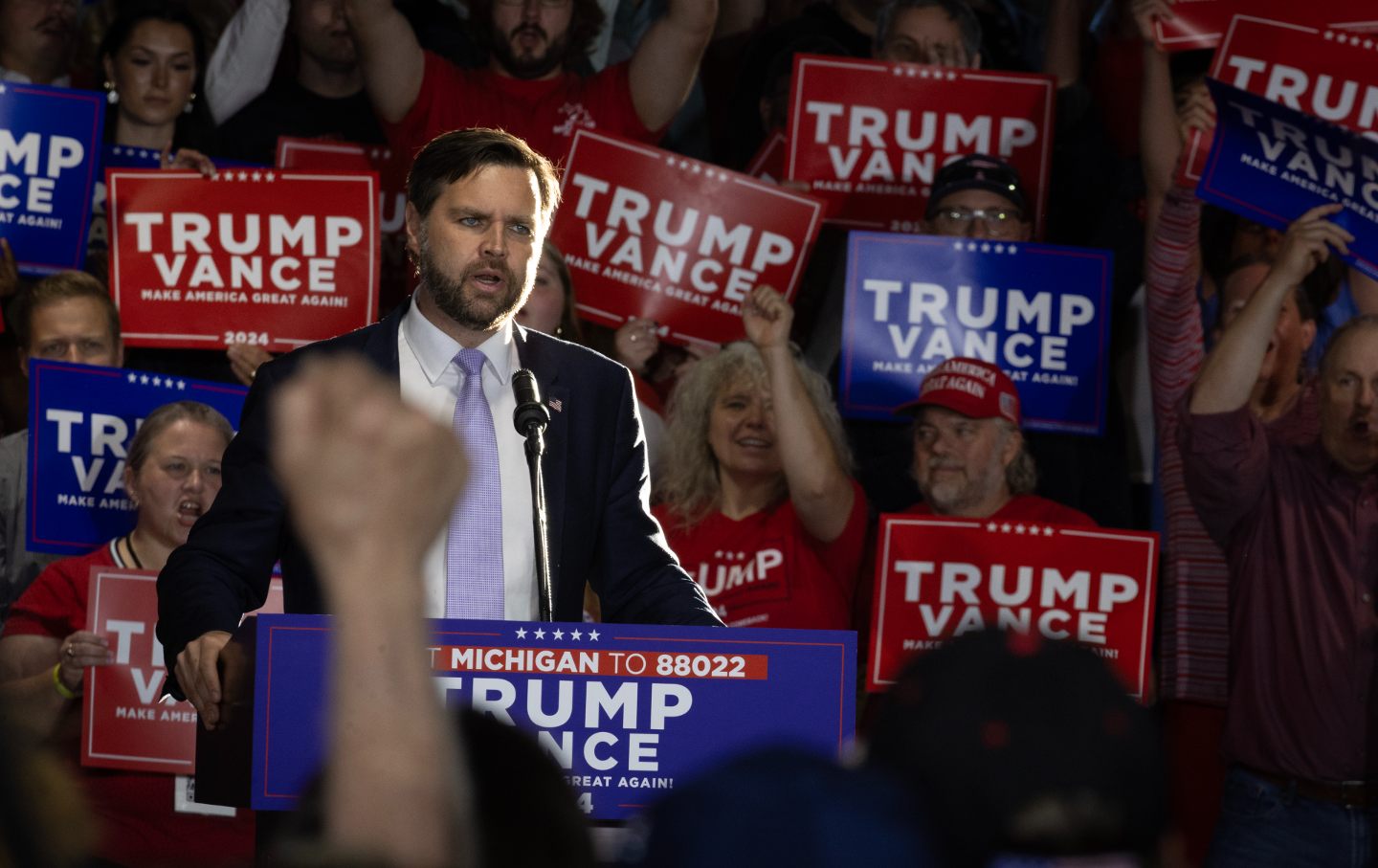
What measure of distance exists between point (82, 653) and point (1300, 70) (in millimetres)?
3508

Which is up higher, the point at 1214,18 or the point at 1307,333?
the point at 1214,18

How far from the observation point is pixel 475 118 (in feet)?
19.3

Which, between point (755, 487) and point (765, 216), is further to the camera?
point (765, 216)

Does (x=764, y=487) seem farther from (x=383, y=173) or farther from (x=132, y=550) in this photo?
(x=383, y=173)

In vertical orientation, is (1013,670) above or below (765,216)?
below

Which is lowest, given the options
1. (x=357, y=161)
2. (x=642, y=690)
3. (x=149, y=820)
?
(x=149, y=820)

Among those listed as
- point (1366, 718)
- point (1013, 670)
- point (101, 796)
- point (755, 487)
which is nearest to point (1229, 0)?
point (755, 487)

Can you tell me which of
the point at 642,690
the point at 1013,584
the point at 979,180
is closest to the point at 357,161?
the point at 979,180

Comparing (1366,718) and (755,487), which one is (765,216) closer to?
(755,487)

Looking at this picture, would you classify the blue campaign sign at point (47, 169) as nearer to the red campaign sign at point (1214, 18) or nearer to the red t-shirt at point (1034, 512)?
the red t-shirt at point (1034, 512)

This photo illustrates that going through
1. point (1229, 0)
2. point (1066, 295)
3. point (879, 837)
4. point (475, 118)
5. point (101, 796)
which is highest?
point (1229, 0)

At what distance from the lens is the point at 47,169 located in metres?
5.71

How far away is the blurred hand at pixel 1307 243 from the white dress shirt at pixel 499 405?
201cm

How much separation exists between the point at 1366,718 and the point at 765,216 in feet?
7.38
